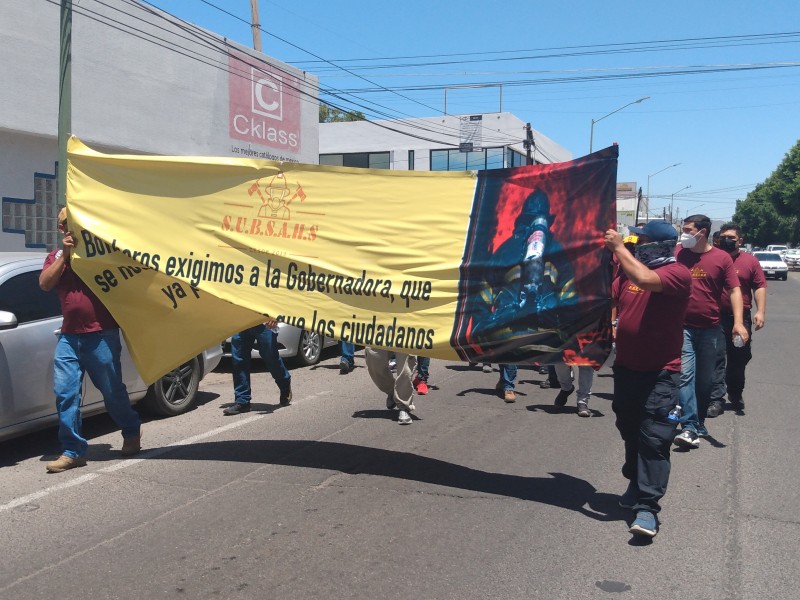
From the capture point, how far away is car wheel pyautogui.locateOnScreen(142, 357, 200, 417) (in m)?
7.65

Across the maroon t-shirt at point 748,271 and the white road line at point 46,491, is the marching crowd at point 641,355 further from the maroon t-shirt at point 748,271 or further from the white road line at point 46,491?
the white road line at point 46,491

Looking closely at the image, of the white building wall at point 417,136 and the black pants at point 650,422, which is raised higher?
the white building wall at point 417,136

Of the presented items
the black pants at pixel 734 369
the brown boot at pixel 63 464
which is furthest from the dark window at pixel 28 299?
the black pants at pixel 734 369

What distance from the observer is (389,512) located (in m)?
5.04

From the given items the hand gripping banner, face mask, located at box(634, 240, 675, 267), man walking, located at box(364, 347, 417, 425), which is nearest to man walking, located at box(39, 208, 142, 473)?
the hand gripping banner

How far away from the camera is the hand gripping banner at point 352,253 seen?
5188 millimetres

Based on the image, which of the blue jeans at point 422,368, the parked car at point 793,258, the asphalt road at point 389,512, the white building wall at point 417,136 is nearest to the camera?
the asphalt road at point 389,512

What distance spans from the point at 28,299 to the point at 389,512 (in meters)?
3.47

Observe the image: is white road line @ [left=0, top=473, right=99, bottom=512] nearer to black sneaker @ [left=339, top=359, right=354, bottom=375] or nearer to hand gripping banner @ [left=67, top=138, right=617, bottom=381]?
hand gripping banner @ [left=67, top=138, right=617, bottom=381]

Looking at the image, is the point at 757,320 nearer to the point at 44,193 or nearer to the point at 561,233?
the point at 561,233

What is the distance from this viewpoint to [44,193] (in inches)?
579

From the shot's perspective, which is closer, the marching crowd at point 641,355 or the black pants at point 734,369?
the marching crowd at point 641,355

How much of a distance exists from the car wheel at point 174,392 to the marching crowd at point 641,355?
0.45 meters

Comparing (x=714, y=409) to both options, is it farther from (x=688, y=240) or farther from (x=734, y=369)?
(x=688, y=240)
